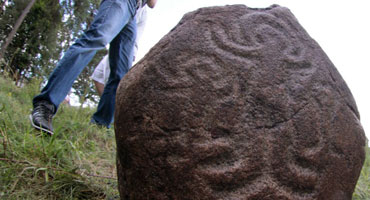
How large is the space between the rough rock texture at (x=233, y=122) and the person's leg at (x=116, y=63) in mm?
1602

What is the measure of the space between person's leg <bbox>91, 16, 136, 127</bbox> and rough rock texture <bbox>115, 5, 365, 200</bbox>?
5.25ft

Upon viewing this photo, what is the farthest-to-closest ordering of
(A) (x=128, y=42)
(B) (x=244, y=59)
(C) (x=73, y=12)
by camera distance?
(C) (x=73, y=12) → (A) (x=128, y=42) → (B) (x=244, y=59)

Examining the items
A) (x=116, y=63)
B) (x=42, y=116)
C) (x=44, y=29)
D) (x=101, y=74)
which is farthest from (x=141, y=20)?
(x=44, y=29)

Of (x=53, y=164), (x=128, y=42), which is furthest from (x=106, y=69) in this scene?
(x=53, y=164)

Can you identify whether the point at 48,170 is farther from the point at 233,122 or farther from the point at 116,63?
the point at 116,63

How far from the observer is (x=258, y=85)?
1.37m

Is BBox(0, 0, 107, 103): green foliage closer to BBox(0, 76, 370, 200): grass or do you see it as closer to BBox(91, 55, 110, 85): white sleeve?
BBox(91, 55, 110, 85): white sleeve

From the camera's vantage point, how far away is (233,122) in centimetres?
131

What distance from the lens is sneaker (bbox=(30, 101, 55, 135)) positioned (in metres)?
2.17

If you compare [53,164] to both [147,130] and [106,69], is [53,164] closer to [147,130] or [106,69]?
[147,130]

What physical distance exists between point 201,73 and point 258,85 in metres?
0.25

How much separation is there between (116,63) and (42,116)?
103cm

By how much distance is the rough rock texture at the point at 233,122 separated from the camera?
1.28m

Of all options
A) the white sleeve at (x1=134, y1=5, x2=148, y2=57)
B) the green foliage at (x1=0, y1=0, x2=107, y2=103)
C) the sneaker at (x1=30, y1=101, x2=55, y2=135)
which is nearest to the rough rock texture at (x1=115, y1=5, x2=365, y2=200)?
the sneaker at (x1=30, y1=101, x2=55, y2=135)
